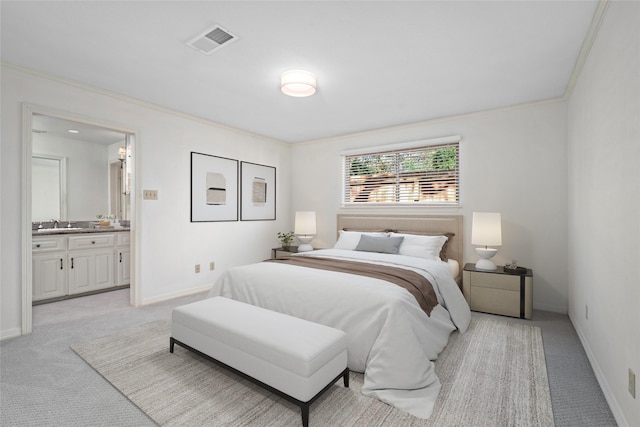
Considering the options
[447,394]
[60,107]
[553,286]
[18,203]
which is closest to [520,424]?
[447,394]

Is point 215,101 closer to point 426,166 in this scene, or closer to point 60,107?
point 60,107

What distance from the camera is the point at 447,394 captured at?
1.96 meters

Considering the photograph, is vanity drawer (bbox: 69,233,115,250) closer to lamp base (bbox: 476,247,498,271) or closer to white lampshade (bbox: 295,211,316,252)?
white lampshade (bbox: 295,211,316,252)

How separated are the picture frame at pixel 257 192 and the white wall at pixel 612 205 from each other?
428cm

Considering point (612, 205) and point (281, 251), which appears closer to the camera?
point (612, 205)

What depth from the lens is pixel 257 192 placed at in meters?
5.33

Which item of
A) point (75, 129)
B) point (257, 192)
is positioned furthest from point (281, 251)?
point (75, 129)

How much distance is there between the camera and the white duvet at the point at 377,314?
1.97 metres

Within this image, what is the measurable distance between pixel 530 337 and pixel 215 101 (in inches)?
164

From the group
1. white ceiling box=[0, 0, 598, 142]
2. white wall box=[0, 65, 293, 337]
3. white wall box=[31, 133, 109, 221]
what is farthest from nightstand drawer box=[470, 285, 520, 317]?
white wall box=[31, 133, 109, 221]

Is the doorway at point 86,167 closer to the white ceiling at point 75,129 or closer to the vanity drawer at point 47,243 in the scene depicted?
the white ceiling at point 75,129

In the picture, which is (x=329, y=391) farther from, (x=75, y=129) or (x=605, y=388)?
(x=75, y=129)

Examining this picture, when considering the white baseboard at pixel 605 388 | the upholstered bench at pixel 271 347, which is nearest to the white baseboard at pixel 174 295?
the upholstered bench at pixel 271 347

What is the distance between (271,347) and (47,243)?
388 centimetres
